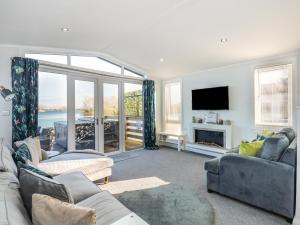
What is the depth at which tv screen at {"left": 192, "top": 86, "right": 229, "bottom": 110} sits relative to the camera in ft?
15.8

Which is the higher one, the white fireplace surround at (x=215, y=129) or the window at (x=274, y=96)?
A: the window at (x=274, y=96)

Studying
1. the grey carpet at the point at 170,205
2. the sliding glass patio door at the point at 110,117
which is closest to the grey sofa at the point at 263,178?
the grey carpet at the point at 170,205

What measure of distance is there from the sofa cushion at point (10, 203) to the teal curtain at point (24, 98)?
7.50ft

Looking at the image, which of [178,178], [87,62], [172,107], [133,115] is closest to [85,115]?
[87,62]

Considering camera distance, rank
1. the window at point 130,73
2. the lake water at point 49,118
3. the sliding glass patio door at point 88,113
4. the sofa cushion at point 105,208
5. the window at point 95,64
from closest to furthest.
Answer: the sofa cushion at point 105,208 < the lake water at point 49,118 < the sliding glass patio door at point 88,113 < the window at point 95,64 < the window at point 130,73

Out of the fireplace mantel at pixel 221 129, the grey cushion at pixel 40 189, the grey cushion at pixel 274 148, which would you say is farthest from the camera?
the fireplace mantel at pixel 221 129

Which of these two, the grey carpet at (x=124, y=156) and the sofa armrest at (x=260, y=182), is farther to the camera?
the grey carpet at (x=124, y=156)

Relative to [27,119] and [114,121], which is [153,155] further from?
[27,119]

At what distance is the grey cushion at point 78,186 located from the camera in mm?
1892

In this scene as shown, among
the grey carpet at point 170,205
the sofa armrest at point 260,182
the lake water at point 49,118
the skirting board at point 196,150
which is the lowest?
the grey carpet at point 170,205

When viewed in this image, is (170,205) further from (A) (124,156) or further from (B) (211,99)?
(B) (211,99)

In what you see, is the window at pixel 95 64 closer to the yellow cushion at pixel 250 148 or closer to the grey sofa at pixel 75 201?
the grey sofa at pixel 75 201

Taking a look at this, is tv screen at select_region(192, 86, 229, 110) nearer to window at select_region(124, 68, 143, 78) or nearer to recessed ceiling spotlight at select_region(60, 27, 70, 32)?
window at select_region(124, 68, 143, 78)

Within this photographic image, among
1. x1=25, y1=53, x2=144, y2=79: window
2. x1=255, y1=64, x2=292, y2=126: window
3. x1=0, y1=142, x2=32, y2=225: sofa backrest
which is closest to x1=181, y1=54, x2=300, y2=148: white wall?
x1=255, y1=64, x2=292, y2=126: window
